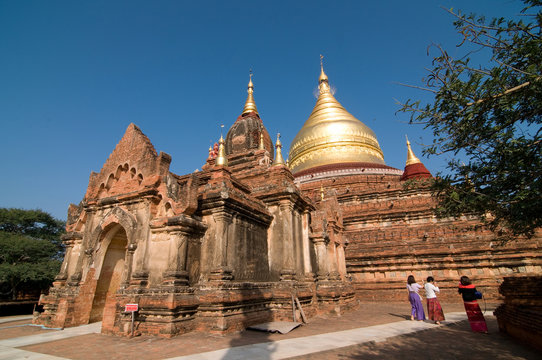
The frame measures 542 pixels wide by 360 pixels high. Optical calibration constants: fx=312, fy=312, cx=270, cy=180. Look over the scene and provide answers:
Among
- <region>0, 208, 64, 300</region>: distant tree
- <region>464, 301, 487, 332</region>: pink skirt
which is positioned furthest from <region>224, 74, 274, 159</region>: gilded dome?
<region>0, 208, 64, 300</region>: distant tree

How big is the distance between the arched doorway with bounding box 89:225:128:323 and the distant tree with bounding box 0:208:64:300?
51.7ft

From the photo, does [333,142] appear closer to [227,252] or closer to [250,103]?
[250,103]

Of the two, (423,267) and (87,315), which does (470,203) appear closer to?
(87,315)

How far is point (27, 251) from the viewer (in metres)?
25.3

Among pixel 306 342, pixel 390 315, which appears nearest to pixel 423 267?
pixel 390 315

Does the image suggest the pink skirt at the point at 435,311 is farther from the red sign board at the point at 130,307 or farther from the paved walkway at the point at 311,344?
the red sign board at the point at 130,307

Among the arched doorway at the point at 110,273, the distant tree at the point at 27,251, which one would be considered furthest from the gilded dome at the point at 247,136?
the distant tree at the point at 27,251

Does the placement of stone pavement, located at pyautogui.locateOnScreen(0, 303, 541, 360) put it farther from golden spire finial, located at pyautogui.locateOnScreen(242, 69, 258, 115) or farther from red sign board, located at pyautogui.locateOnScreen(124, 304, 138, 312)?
golden spire finial, located at pyautogui.locateOnScreen(242, 69, 258, 115)

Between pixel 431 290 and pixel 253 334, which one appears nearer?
pixel 253 334

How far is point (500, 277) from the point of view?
52.9 ft

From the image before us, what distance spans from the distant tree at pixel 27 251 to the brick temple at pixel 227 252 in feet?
46.1

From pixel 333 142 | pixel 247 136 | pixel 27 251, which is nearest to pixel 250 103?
pixel 247 136

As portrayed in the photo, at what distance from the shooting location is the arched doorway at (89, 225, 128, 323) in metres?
11.2

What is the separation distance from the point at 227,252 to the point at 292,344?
140 inches
